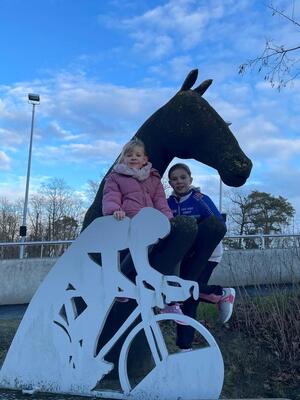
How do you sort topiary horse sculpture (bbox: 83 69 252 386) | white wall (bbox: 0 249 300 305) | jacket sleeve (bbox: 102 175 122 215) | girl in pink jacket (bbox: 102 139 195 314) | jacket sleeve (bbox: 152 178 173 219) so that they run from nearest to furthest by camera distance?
girl in pink jacket (bbox: 102 139 195 314) < jacket sleeve (bbox: 102 175 122 215) < jacket sleeve (bbox: 152 178 173 219) < topiary horse sculpture (bbox: 83 69 252 386) < white wall (bbox: 0 249 300 305)

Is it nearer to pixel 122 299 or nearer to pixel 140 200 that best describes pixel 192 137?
pixel 140 200

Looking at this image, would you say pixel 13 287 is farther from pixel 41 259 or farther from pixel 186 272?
pixel 186 272

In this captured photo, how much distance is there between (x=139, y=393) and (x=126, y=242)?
117cm

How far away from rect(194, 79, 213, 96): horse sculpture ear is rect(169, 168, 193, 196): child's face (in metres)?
0.80

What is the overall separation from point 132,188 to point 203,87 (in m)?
1.32

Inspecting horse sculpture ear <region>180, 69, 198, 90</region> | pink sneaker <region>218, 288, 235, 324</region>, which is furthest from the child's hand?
horse sculpture ear <region>180, 69, 198, 90</region>

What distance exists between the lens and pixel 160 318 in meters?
3.78

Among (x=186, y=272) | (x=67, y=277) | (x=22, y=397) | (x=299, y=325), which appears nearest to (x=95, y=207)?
(x=67, y=277)

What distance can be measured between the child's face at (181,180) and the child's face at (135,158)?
37 cm

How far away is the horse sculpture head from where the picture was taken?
14.3 ft

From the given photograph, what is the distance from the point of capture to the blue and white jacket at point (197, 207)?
4.43 m

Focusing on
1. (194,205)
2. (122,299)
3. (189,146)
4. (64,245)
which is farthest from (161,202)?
(64,245)

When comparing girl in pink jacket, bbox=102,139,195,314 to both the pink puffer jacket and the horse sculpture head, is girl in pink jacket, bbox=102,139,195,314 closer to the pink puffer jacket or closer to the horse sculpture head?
the pink puffer jacket

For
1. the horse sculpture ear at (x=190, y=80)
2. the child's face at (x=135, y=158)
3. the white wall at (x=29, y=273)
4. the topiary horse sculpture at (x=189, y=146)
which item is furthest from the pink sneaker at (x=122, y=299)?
the white wall at (x=29, y=273)
